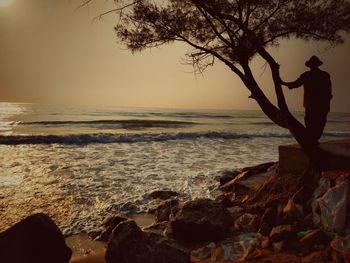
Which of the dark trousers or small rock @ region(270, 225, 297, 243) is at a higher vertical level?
the dark trousers

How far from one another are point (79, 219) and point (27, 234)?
3404mm

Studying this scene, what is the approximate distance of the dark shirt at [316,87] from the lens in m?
6.75

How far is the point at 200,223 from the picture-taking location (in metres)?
5.92

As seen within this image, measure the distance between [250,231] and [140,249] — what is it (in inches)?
90.8

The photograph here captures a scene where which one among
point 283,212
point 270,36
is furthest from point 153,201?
point 270,36

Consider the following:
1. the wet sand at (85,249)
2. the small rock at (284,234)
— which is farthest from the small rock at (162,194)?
the small rock at (284,234)

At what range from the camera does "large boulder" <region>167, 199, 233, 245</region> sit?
19.4ft

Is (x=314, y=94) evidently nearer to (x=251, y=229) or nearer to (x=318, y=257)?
(x=251, y=229)

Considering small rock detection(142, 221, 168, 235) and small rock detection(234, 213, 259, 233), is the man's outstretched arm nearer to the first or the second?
small rock detection(234, 213, 259, 233)

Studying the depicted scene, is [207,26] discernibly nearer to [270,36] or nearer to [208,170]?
[270,36]

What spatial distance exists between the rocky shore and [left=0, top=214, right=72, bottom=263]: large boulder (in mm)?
13

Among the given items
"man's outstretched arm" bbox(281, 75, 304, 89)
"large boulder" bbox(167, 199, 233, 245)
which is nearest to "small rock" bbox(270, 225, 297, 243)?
"large boulder" bbox(167, 199, 233, 245)

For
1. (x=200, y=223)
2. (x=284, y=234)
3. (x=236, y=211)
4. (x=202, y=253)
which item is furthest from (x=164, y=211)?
(x=284, y=234)

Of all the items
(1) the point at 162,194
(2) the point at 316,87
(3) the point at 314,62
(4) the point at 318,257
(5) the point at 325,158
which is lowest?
(1) the point at 162,194
